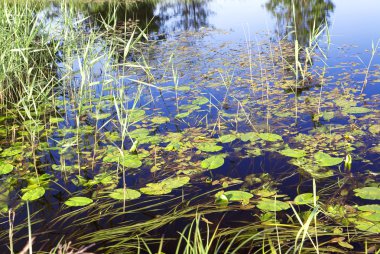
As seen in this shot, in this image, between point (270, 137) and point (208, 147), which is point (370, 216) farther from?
point (208, 147)

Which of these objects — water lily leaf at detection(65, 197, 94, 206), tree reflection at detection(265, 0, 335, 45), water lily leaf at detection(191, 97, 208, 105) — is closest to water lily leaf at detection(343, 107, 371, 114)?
water lily leaf at detection(191, 97, 208, 105)

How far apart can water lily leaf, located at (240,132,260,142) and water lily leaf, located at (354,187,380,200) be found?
120 cm

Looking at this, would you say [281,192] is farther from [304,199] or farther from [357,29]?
[357,29]

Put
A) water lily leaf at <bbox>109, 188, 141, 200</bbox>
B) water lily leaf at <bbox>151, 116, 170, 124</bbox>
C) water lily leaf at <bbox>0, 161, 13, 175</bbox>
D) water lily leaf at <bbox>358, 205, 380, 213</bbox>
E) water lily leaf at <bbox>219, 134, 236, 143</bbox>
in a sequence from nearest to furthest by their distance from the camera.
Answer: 1. water lily leaf at <bbox>358, 205, 380, 213</bbox>
2. water lily leaf at <bbox>109, 188, 141, 200</bbox>
3. water lily leaf at <bbox>0, 161, 13, 175</bbox>
4. water lily leaf at <bbox>219, 134, 236, 143</bbox>
5. water lily leaf at <bbox>151, 116, 170, 124</bbox>

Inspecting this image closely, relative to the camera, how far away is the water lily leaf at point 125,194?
2.72 m

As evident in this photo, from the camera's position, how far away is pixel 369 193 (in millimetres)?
2510

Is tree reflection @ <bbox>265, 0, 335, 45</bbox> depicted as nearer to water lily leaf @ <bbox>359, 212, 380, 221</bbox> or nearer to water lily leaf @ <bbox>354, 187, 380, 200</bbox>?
water lily leaf @ <bbox>354, 187, 380, 200</bbox>

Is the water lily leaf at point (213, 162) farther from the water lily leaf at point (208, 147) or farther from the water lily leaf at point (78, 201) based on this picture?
the water lily leaf at point (78, 201)

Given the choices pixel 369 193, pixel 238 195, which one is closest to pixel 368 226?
Answer: pixel 369 193

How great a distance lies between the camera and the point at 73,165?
338cm

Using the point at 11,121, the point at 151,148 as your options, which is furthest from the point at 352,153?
the point at 11,121

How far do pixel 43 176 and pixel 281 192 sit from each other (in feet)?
6.80

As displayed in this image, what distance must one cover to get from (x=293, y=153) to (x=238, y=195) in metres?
0.82

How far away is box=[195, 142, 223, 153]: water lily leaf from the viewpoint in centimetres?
339
